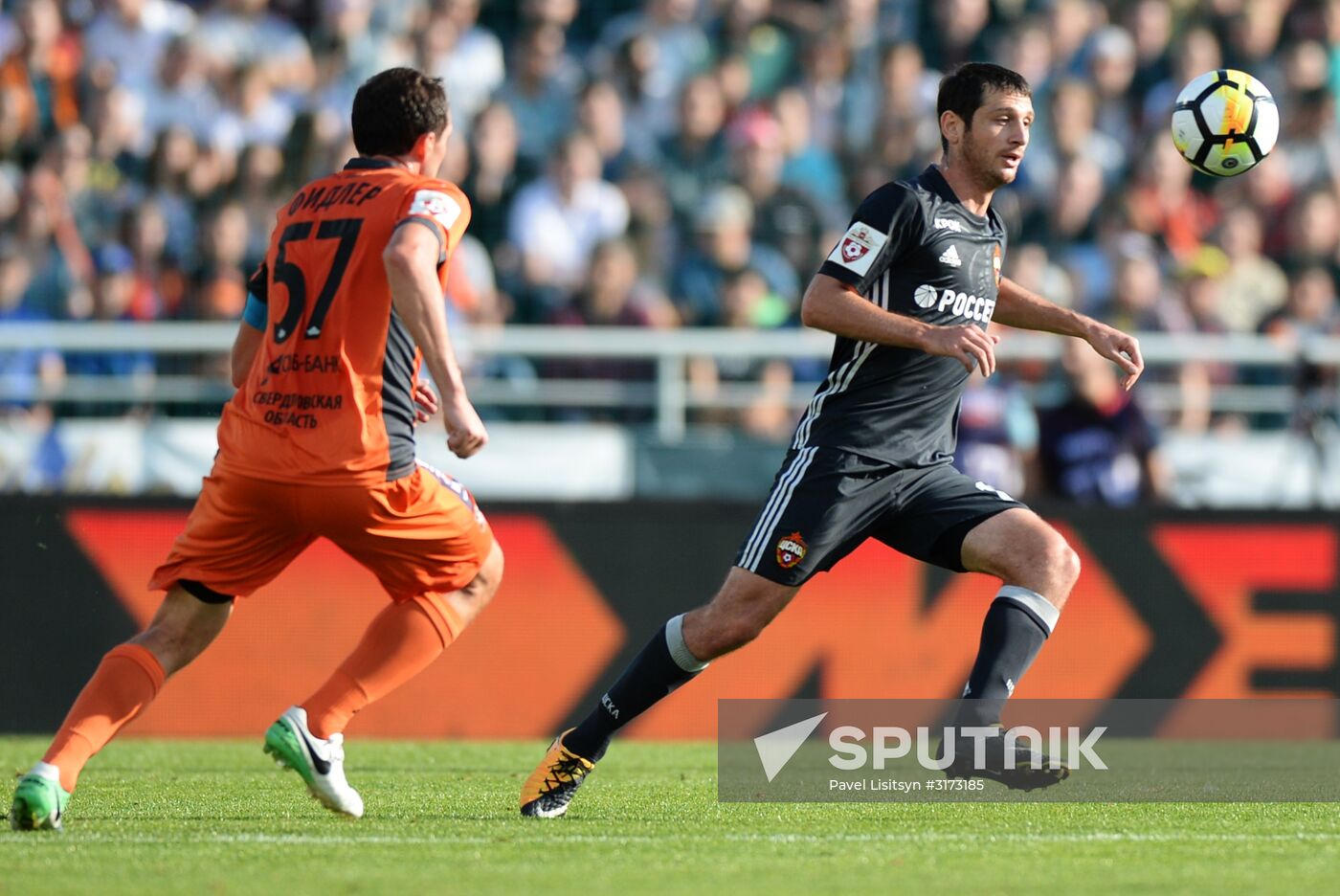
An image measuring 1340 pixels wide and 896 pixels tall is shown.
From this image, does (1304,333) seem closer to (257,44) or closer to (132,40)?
(257,44)

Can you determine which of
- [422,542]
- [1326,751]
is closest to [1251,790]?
[1326,751]

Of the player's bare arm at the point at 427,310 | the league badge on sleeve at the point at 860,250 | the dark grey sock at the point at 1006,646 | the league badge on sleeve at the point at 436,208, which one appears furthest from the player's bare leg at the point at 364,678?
the dark grey sock at the point at 1006,646

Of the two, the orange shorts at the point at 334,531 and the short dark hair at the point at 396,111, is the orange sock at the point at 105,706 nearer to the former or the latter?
the orange shorts at the point at 334,531

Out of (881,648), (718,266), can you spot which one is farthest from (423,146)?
(718,266)

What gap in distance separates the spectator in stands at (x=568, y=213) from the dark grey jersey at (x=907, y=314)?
6317 millimetres

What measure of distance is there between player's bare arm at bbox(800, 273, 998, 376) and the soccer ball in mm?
2010

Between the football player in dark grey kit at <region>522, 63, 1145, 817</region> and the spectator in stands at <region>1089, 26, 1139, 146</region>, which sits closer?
the football player in dark grey kit at <region>522, 63, 1145, 817</region>

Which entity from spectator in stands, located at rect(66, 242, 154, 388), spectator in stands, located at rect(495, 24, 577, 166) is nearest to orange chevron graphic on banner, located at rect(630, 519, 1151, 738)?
spectator in stands, located at rect(66, 242, 154, 388)

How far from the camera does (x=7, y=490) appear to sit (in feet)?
35.4

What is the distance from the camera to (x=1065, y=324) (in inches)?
277

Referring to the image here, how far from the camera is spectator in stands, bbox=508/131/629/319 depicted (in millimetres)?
13016

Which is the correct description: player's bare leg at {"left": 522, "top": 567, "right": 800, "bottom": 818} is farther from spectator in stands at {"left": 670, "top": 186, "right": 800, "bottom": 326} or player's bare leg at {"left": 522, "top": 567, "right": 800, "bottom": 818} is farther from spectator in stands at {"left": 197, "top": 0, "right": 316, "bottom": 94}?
spectator in stands at {"left": 197, "top": 0, "right": 316, "bottom": 94}

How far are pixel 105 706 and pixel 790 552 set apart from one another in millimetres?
2275

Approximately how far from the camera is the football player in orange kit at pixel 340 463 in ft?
19.4
